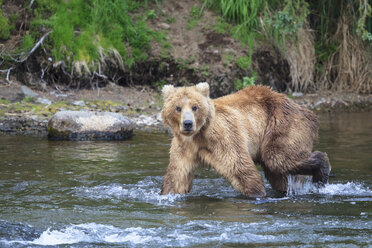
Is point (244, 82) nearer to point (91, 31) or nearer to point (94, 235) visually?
point (91, 31)

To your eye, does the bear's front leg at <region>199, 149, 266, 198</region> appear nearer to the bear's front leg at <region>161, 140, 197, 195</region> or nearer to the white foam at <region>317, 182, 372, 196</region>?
the bear's front leg at <region>161, 140, 197, 195</region>

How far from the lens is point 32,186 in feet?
20.8

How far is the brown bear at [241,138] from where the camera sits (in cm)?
542

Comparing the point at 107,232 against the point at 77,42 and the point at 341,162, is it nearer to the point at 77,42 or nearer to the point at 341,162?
the point at 341,162

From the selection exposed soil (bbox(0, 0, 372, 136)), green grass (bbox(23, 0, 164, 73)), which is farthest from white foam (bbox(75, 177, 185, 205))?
green grass (bbox(23, 0, 164, 73))

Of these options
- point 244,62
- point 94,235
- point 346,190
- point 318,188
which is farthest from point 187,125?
point 244,62

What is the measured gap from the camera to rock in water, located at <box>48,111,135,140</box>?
30.1ft

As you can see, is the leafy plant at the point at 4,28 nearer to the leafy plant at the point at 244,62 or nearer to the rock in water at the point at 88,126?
the rock in water at the point at 88,126

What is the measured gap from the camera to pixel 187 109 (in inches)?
208

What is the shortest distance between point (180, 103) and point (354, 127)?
5940mm

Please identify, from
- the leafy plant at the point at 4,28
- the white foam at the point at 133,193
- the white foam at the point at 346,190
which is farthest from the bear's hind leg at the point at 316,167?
the leafy plant at the point at 4,28

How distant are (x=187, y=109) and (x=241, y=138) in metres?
0.71

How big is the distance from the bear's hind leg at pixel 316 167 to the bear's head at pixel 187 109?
1.13m

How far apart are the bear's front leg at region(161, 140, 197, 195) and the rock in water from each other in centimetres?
376
